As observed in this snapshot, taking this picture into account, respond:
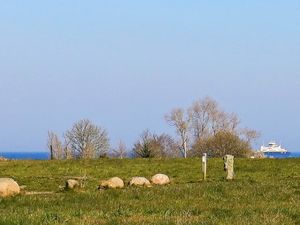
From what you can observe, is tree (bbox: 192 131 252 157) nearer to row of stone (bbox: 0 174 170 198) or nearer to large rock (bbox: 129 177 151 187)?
row of stone (bbox: 0 174 170 198)

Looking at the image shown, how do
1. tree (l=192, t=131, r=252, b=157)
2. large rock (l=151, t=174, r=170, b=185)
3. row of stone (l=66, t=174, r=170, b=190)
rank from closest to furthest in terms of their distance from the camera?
1. row of stone (l=66, t=174, r=170, b=190)
2. large rock (l=151, t=174, r=170, b=185)
3. tree (l=192, t=131, r=252, b=157)

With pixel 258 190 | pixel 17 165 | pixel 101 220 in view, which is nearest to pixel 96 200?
pixel 101 220

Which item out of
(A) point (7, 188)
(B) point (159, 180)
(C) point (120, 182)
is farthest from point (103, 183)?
(A) point (7, 188)

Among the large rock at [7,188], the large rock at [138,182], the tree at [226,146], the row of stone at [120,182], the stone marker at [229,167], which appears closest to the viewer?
the large rock at [7,188]

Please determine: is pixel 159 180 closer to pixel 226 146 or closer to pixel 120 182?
pixel 120 182

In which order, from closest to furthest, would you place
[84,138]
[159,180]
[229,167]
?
1. [159,180]
2. [229,167]
3. [84,138]

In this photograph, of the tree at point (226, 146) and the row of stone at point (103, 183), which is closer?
the row of stone at point (103, 183)

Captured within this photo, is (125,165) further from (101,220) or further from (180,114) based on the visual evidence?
(180,114)

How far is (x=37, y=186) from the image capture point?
34.4m

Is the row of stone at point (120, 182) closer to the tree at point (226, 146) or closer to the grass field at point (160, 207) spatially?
the grass field at point (160, 207)

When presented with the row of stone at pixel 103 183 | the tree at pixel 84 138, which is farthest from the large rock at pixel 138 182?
the tree at pixel 84 138

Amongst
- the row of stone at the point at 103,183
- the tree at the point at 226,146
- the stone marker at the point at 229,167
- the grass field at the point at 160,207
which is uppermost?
the tree at the point at 226,146

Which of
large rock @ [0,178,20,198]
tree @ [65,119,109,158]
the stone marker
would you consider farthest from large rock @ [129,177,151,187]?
tree @ [65,119,109,158]

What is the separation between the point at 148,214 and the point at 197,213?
1366 mm
